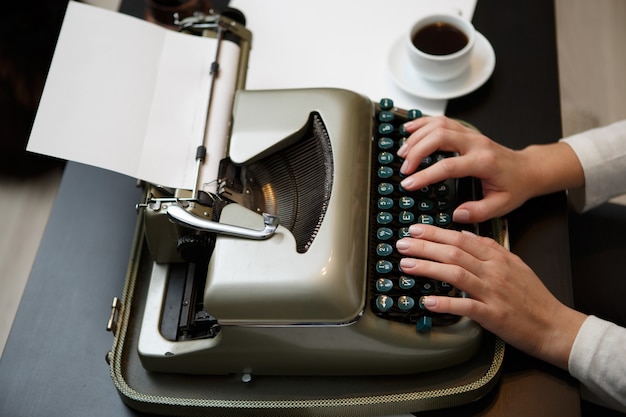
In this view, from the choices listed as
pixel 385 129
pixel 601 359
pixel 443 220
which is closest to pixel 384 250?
pixel 443 220

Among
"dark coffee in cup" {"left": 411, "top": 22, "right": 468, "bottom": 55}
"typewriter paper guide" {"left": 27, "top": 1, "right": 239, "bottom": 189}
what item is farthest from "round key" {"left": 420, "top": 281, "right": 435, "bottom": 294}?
"dark coffee in cup" {"left": 411, "top": 22, "right": 468, "bottom": 55}

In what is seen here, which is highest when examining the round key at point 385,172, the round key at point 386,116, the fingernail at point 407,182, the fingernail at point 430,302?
the round key at point 386,116

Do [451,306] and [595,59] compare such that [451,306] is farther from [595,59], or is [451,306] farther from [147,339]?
A: [595,59]

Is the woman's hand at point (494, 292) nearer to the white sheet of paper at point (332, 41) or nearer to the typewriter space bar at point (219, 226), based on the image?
the typewriter space bar at point (219, 226)

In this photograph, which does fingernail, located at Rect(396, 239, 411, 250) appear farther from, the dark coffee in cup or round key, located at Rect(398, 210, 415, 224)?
the dark coffee in cup

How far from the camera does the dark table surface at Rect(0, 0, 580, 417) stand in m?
1.05

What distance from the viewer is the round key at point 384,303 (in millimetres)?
925

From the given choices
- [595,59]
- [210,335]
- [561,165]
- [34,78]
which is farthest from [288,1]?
[595,59]

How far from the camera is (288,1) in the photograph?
5.05 ft

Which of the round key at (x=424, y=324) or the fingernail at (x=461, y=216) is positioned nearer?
the round key at (x=424, y=324)

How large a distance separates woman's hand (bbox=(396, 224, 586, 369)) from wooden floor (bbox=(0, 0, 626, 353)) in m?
1.16

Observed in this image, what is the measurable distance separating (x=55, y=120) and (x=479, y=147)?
27.2 inches

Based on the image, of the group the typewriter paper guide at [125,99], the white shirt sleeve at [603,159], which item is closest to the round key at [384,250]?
the typewriter paper guide at [125,99]

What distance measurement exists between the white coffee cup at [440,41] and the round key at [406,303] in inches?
21.0
